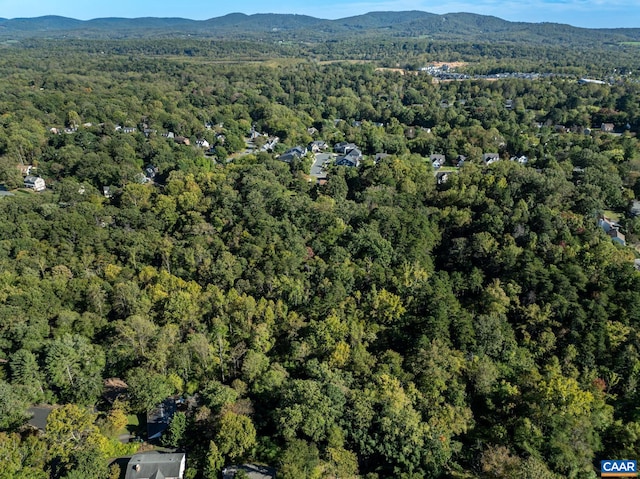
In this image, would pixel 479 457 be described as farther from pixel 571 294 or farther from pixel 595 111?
pixel 595 111

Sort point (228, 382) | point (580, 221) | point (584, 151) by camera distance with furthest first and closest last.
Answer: point (584, 151), point (580, 221), point (228, 382)

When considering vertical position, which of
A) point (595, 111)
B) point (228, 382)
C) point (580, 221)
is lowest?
point (228, 382)

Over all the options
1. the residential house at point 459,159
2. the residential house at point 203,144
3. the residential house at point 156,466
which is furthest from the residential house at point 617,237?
the residential house at point 203,144

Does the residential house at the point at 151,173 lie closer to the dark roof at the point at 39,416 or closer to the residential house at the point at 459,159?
the dark roof at the point at 39,416

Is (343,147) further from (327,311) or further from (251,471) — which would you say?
(251,471)

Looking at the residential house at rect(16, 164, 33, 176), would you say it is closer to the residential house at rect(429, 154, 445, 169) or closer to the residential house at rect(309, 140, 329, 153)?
the residential house at rect(309, 140, 329, 153)

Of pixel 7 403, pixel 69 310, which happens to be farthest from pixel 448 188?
pixel 7 403

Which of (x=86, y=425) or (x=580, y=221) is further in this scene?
(x=580, y=221)
